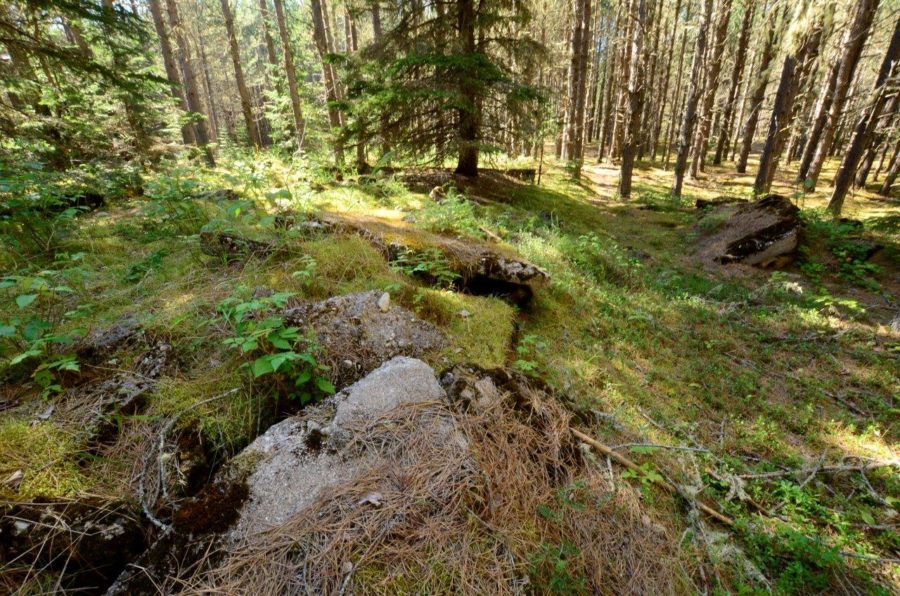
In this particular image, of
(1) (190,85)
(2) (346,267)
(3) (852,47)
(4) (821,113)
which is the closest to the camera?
(2) (346,267)

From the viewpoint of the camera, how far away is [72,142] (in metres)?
7.61

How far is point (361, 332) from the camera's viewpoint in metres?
2.90

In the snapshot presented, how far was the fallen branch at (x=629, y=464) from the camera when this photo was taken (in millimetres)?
2578

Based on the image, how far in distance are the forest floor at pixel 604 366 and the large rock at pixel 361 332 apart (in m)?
0.29

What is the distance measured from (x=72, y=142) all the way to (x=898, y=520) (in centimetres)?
1318

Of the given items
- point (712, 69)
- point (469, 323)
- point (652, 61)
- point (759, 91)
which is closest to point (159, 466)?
point (469, 323)

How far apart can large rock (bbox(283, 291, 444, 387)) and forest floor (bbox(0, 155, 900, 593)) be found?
29 cm

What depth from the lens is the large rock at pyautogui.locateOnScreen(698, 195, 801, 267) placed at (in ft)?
27.8

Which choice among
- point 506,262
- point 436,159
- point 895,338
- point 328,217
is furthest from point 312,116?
point 895,338

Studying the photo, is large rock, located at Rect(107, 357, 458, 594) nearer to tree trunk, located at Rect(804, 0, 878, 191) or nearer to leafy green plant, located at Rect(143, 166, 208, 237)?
leafy green plant, located at Rect(143, 166, 208, 237)

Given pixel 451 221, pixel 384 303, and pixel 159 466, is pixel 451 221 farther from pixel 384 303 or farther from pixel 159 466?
pixel 159 466

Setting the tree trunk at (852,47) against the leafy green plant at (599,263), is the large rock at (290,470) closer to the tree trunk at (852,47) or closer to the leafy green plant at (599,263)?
the leafy green plant at (599,263)

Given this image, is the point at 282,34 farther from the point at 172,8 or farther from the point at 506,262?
the point at 506,262

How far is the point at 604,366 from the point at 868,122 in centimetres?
1130
